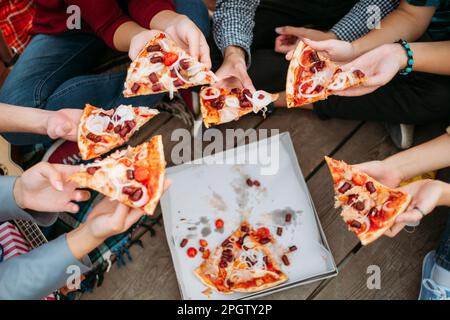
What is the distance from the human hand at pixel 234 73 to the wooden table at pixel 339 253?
0.73m

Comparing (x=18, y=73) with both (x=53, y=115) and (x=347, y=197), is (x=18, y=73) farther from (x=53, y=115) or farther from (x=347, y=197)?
(x=347, y=197)

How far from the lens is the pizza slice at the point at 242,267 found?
2.60 m

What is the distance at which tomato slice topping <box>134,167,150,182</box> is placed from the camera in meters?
2.11

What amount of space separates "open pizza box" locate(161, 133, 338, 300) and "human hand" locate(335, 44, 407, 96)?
0.69 metres

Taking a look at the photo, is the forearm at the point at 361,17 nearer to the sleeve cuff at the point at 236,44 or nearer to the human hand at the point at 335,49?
the human hand at the point at 335,49

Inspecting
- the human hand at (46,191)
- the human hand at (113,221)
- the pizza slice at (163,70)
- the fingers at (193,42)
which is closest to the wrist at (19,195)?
the human hand at (46,191)

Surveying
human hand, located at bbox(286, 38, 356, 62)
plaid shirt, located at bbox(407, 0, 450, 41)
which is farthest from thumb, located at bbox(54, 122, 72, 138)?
plaid shirt, located at bbox(407, 0, 450, 41)

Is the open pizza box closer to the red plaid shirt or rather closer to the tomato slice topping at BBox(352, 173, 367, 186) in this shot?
the tomato slice topping at BBox(352, 173, 367, 186)

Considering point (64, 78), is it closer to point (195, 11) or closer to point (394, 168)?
point (195, 11)

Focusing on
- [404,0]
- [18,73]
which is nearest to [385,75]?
[404,0]

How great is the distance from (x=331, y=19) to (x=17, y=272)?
2454 mm

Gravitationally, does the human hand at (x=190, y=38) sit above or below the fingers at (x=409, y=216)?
above

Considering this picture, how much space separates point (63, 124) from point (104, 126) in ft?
0.68

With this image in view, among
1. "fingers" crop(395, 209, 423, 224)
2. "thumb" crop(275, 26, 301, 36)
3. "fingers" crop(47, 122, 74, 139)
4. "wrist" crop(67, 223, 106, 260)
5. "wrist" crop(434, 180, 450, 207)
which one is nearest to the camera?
"fingers" crop(395, 209, 423, 224)
